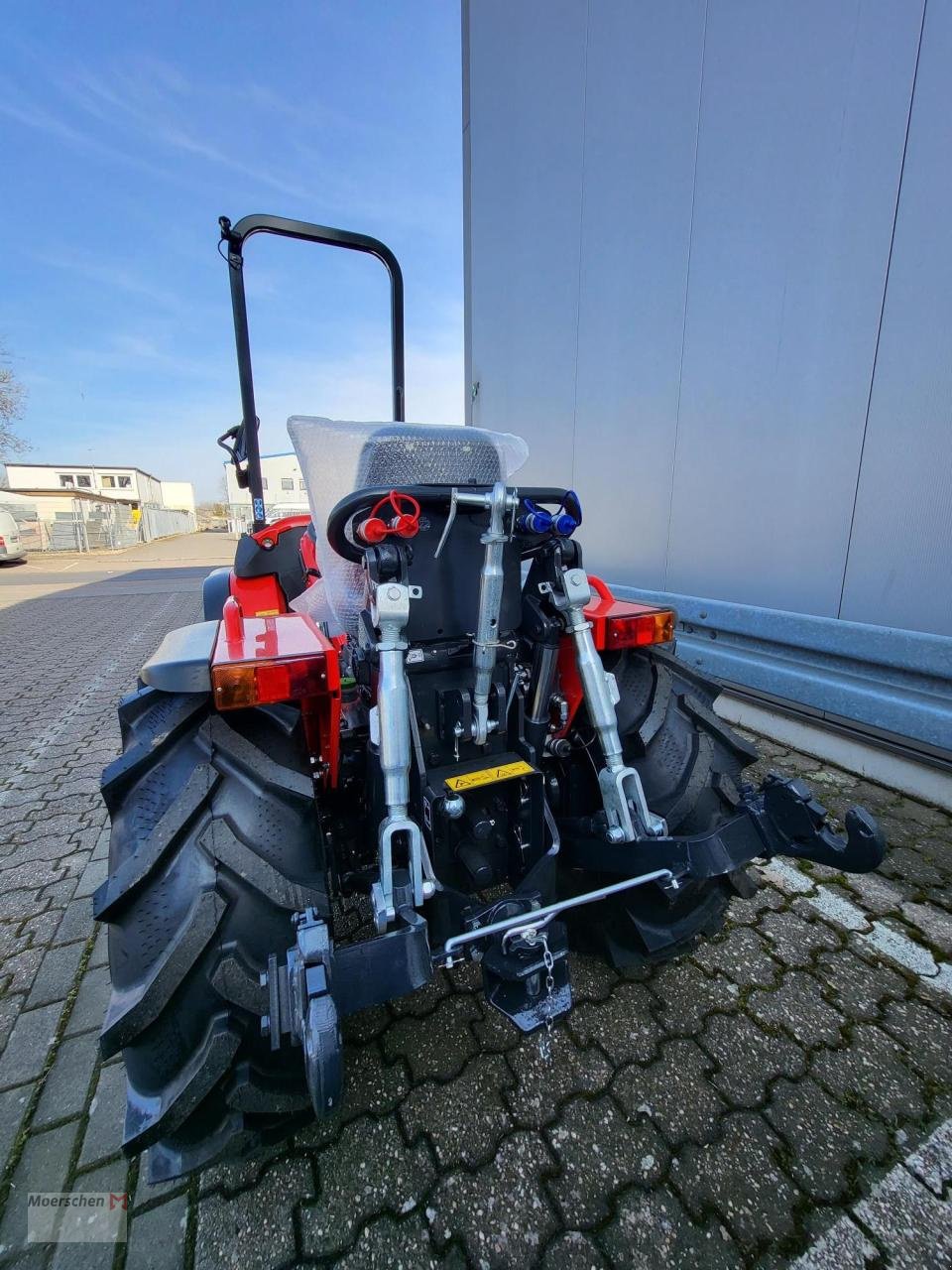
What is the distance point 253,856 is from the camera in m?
1.27

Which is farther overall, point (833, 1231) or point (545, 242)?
point (545, 242)

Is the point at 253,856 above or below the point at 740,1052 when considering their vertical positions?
above

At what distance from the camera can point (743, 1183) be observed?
130 cm

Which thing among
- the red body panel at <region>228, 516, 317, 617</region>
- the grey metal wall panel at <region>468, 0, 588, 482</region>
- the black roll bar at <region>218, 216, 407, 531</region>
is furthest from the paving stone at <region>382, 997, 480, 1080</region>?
the grey metal wall panel at <region>468, 0, 588, 482</region>

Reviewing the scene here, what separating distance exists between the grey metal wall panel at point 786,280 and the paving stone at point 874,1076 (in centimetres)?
217

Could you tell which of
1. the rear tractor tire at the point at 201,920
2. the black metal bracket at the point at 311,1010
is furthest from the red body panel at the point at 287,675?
the black metal bracket at the point at 311,1010

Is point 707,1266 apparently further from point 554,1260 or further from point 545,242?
point 545,242

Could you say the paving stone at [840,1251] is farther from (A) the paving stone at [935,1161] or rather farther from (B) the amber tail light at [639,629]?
(B) the amber tail light at [639,629]

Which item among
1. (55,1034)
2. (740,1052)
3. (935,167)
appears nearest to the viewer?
(740,1052)

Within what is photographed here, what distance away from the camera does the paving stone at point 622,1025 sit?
1.61 meters

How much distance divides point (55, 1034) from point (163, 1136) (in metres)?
0.96

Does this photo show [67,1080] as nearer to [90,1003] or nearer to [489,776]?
[90,1003]

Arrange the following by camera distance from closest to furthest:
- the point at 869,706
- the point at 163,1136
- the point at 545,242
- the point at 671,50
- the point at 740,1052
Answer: the point at 163,1136 < the point at 740,1052 < the point at 869,706 < the point at 671,50 < the point at 545,242

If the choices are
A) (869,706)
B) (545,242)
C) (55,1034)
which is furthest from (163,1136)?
(545,242)
